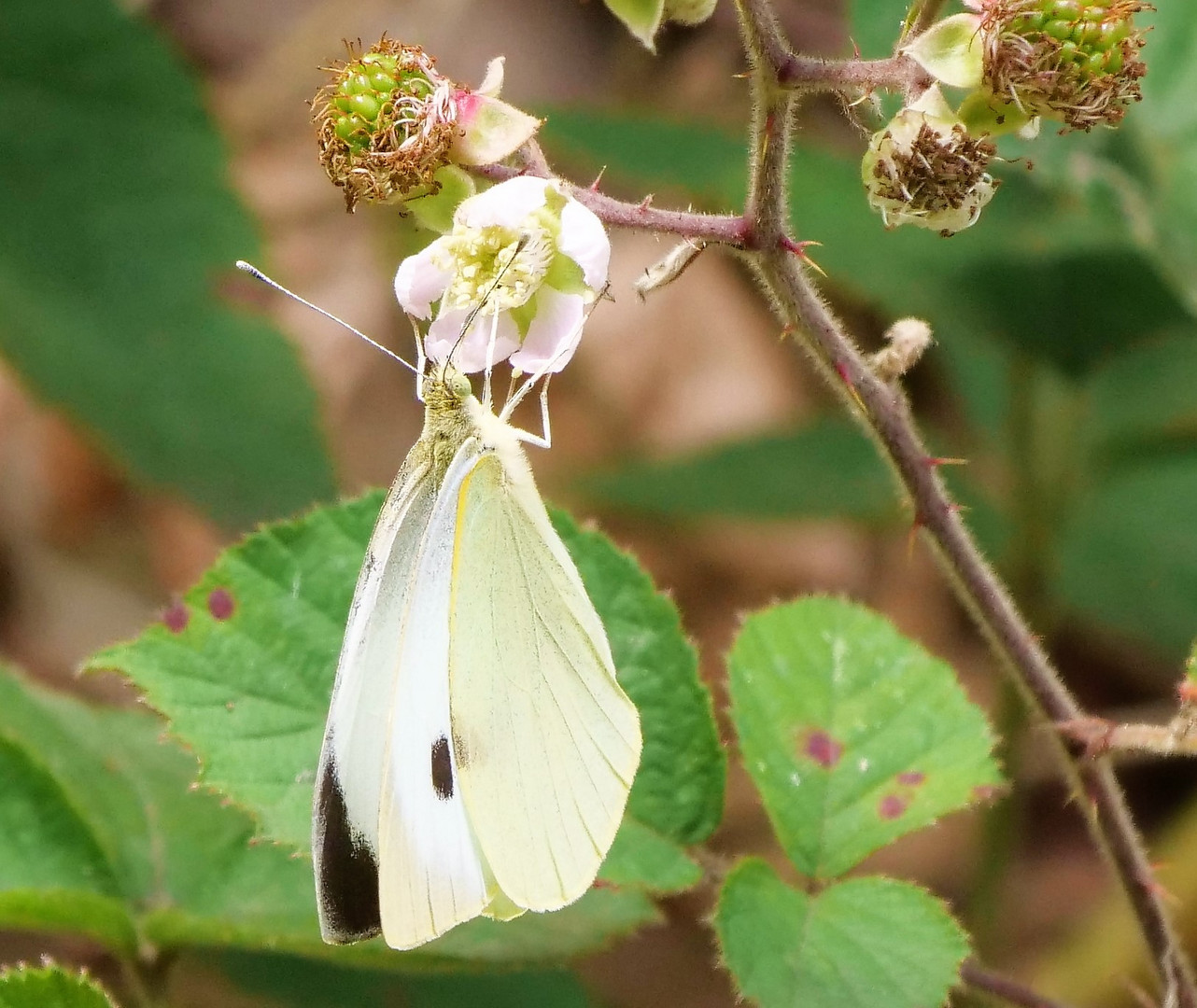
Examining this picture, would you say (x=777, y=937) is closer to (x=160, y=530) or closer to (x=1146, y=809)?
(x=1146, y=809)

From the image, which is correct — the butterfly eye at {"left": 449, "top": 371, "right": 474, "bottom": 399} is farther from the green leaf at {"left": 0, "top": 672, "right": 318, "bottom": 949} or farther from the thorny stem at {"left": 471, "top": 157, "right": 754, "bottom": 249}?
the green leaf at {"left": 0, "top": 672, "right": 318, "bottom": 949}

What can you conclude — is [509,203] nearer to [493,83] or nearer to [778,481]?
[493,83]

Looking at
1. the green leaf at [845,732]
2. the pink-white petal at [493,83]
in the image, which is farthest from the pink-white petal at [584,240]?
the green leaf at [845,732]

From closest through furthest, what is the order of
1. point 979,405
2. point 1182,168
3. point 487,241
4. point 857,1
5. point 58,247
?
point 487,241, point 857,1, point 1182,168, point 58,247, point 979,405

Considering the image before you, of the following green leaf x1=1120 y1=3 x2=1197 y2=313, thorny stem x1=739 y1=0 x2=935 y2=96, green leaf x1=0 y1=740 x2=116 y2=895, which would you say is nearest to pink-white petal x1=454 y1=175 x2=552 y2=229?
thorny stem x1=739 y1=0 x2=935 y2=96

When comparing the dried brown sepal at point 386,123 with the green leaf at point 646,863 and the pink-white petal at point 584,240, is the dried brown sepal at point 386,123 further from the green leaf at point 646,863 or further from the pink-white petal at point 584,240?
the green leaf at point 646,863

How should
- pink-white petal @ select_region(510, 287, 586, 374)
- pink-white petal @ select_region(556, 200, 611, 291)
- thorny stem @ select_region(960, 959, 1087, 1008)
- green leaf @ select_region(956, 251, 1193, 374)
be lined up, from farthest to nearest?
green leaf @ select_region(956, 251, 1193, 374) < thorny stem @ select_region(960, 959, 1087, 1008) < pink-white petal @ select_region(510, 287, 586, 374) < pink-white petal @ select_region(556, 200, 611, 291)

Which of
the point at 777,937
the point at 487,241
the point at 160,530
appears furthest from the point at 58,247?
the point at 777,937
